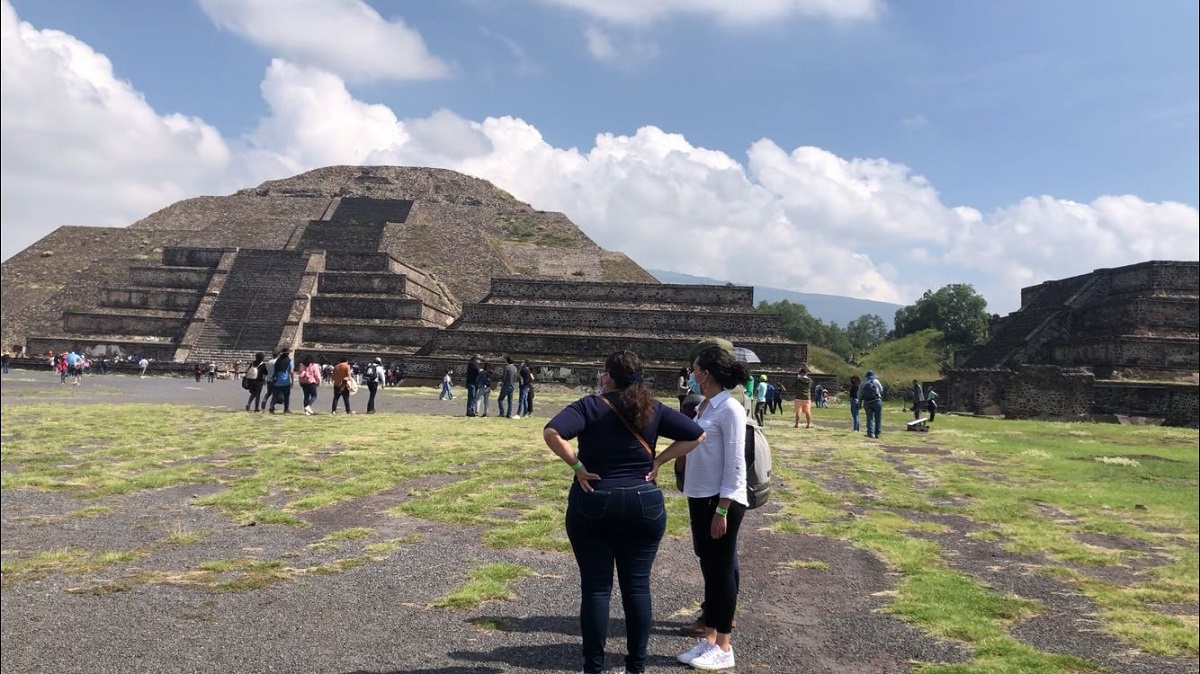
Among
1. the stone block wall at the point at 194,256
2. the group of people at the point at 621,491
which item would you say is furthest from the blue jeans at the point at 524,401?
the stone block wall at the point at 194,256

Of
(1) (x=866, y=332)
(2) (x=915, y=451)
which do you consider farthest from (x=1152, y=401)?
→ (1) (x=866, y=332)

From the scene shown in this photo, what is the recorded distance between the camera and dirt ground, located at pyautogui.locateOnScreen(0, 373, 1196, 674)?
3947 mm

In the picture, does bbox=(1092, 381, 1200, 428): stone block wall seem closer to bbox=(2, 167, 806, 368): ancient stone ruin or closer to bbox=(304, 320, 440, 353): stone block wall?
bbox=(2, 167, 806, 368): ancient stone ruin

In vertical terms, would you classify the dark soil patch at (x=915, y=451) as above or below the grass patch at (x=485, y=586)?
above

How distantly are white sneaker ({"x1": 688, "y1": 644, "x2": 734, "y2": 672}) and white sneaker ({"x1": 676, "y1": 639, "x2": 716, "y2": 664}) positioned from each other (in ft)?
0.05

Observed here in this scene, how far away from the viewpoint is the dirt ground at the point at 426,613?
3.95 m

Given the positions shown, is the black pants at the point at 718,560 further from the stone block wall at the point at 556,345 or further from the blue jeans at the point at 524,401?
the stone block wall at the point at 556,345

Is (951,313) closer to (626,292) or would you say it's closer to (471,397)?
(626,292)

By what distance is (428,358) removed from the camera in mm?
32156

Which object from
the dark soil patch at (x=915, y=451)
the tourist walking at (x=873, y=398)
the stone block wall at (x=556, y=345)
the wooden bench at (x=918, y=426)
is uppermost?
the stone block wall at (x=556, y=345)

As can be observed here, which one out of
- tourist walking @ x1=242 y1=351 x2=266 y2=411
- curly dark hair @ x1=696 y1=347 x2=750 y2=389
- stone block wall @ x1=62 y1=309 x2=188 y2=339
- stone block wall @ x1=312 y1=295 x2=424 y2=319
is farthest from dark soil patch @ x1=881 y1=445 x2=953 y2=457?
stone block wall @ x1=62 y1=309 x2=188 y2=339

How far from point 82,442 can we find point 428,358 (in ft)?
70.0

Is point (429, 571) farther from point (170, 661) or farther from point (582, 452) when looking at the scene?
point (582, 452)

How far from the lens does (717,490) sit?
3.90 meters
